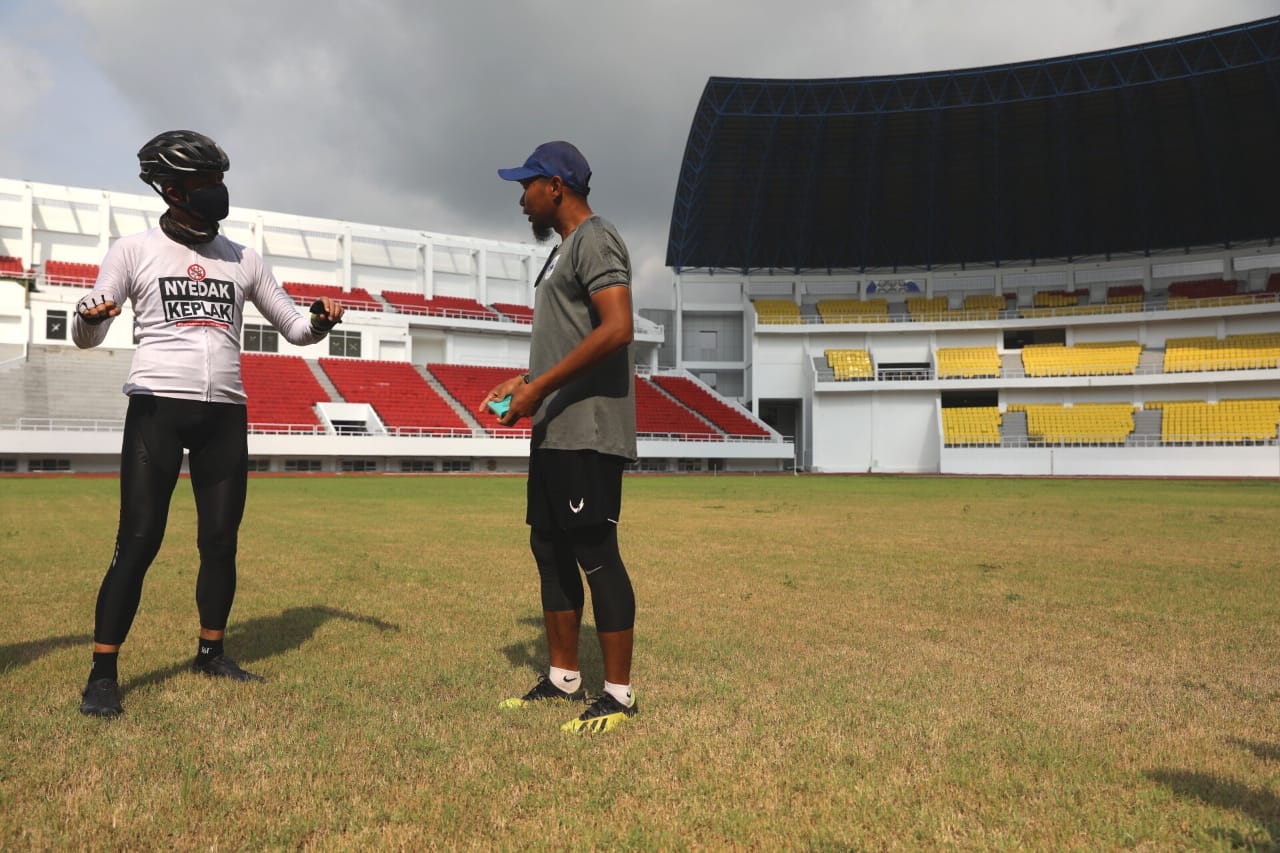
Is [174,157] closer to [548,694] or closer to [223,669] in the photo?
[223,669]

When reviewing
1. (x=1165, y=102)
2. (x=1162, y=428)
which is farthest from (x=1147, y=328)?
(x=1165, y=102)

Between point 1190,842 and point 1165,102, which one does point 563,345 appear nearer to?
point 1190,842

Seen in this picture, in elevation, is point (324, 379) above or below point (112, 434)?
above

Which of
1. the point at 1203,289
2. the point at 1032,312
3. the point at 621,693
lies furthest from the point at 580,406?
the point at 1203,289

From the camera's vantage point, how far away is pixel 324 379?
42188 millimetres

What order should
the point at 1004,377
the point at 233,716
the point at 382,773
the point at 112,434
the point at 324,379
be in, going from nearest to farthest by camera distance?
1. the point at 382,773
2. the point at 233,716
3. the point at 112,434
4. the point at 324,379
5. the point at 1004,377

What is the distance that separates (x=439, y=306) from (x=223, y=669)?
155 feet

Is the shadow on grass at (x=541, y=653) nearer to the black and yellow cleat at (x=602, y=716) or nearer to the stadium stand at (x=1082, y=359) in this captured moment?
the black and yellow cleat at (x=602, y=716)

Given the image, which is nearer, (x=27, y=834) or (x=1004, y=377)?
(x=27, y=834)

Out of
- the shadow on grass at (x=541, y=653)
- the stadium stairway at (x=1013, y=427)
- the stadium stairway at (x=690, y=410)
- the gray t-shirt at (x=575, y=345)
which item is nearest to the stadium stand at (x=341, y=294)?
the stadium stairway at (x=690, y=410)

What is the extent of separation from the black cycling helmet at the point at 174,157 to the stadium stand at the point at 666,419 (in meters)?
39.0

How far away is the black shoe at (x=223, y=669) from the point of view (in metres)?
4.29

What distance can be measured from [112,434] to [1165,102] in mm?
48206

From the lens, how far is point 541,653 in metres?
5.01
